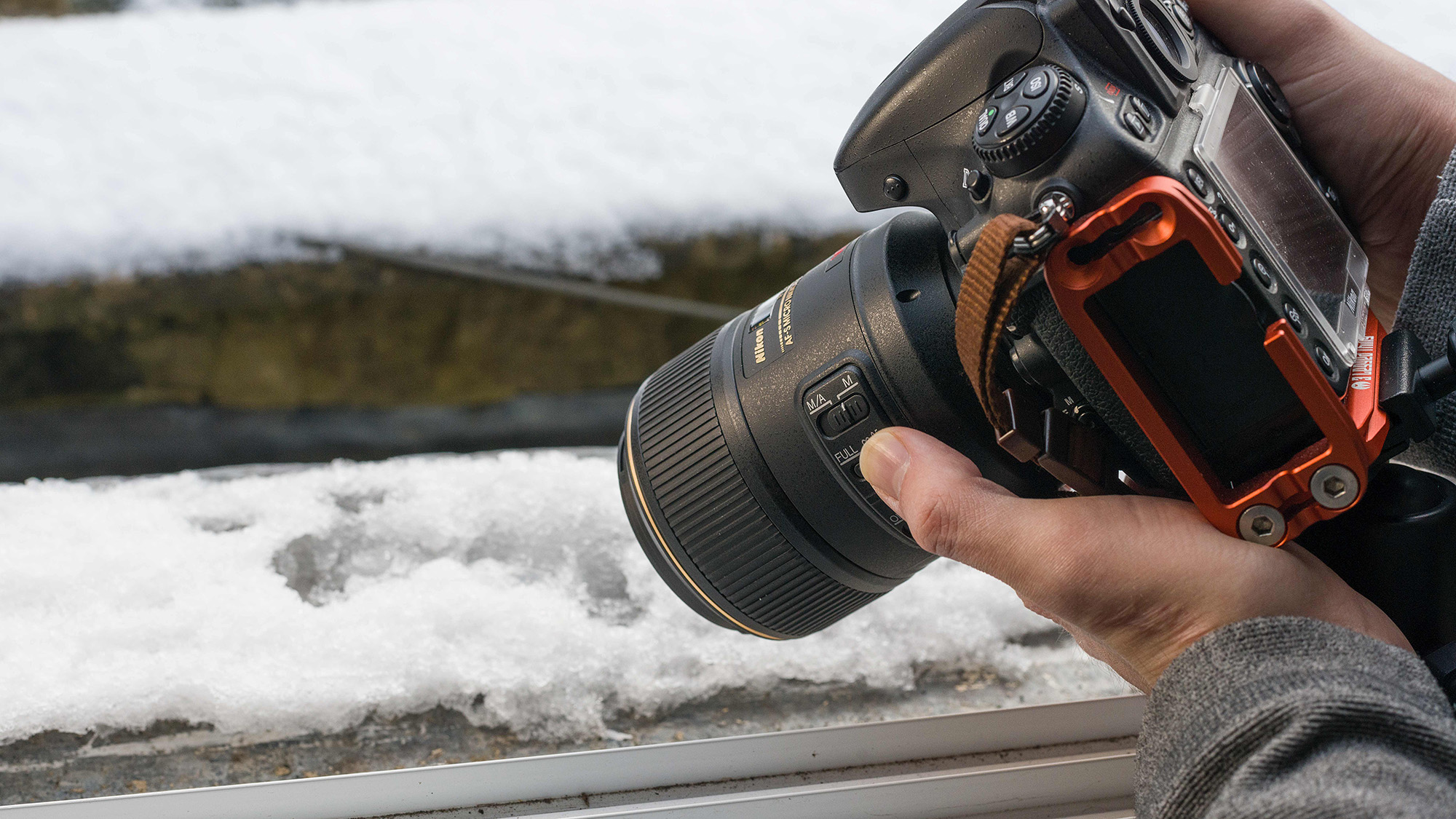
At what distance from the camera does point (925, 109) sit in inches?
17.5

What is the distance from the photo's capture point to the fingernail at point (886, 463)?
1.46 feet

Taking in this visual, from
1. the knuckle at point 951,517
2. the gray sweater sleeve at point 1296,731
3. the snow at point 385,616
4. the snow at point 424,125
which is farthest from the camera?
the snow at point 424,125

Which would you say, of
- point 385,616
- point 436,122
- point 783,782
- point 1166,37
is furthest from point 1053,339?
point 436,122

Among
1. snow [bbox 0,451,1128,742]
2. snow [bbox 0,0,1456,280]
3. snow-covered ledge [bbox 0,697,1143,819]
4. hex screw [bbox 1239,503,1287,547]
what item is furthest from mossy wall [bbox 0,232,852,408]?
hex screw [bbox 1239,503,1287,547]

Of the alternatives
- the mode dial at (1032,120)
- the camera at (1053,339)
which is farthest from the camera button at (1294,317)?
the mode dial at (1032,120)

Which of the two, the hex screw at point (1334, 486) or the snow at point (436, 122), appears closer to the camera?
the hex screw at point (1334, 486)

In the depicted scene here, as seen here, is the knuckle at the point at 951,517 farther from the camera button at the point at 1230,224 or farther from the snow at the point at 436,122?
the snow at the point at 436,122

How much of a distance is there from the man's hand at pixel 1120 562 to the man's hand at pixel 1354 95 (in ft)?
1.00

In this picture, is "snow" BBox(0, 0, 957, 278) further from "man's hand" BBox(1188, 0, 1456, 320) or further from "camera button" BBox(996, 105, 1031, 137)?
"camera button" BBox(996, 105, 1031, 137)

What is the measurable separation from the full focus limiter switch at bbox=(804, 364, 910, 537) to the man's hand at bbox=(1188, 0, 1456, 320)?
1.04ft

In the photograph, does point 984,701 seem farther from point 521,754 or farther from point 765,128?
point 765,128

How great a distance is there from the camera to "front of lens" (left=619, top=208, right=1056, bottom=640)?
0.47 metres

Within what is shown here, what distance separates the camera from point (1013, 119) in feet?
1.24

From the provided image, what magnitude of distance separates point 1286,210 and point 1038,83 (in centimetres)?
15
